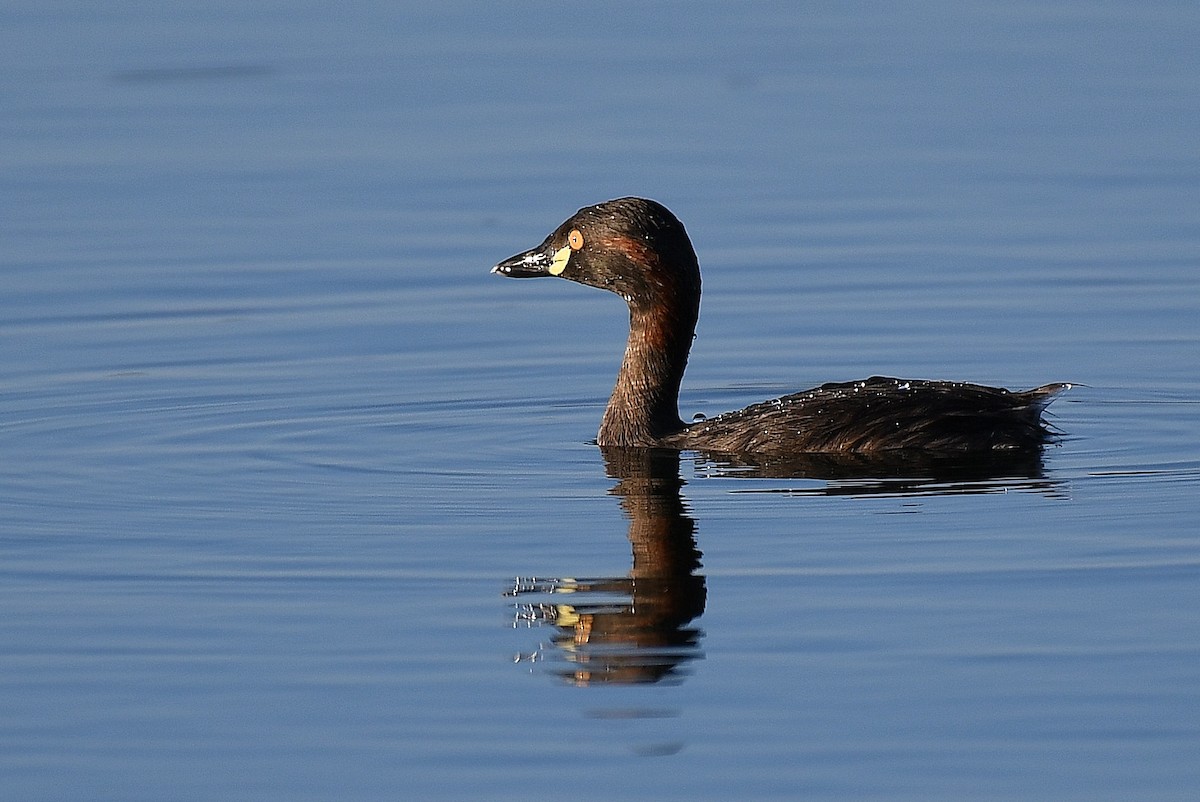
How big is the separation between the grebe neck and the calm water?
0.26 meters

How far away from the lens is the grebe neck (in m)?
11.7

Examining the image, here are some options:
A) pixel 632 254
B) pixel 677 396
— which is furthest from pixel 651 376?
pixel 632 254

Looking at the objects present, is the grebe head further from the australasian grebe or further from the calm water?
the calm water

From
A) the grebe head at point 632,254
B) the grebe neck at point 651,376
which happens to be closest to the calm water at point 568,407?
the grebe neck at point 651,376

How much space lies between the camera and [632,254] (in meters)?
11.8

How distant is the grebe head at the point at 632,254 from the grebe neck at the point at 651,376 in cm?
5

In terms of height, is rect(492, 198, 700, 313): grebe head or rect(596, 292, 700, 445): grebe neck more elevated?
rect(492, 198, 700, 313): grebe head

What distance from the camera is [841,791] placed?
6.86 m

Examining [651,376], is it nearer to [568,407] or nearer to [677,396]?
[677,396]

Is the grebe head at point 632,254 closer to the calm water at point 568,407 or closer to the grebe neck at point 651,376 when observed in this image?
the grebe neck at point 651,376

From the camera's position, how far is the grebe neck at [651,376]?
1170 cm

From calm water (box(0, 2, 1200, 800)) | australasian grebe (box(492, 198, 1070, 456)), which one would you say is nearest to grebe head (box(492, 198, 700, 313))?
australasian grebe (box(492, 198, 1070, 456))

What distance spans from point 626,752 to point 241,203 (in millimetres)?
10264

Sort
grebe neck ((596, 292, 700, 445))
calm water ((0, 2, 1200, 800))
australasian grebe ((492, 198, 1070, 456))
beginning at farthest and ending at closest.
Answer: grebe neck ((596, 292, 700, 445)), australasian grebe ((492, 198, 1070, 456)), calm water ((0, 2, 1200, 800))
